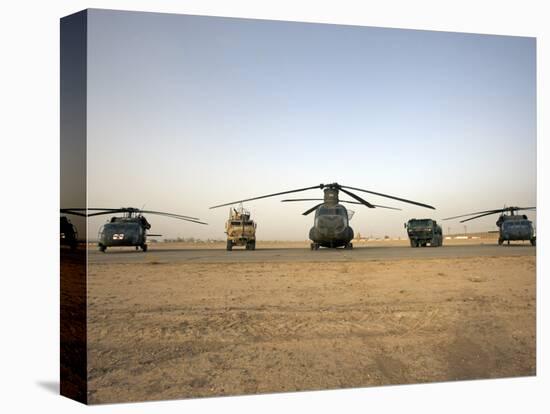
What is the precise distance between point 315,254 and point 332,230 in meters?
0.48

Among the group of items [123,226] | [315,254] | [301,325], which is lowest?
[301,325]

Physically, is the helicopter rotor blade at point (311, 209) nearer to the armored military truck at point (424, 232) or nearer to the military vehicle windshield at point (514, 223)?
Answer: the armored military truck at point (424, 232)

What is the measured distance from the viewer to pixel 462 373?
975 centimetres

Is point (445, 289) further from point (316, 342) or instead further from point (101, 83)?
point (101, 83)

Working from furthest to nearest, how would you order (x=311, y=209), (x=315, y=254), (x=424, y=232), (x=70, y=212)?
(x=315, y=254)
(x=424, y=232)
(x=311, y=209)
(x=70, y=212)

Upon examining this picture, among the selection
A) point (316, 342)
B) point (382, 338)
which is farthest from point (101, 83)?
point (382, 338)

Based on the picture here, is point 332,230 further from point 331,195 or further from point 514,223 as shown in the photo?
point 514,223

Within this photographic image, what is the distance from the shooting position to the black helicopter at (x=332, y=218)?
32.9 feet

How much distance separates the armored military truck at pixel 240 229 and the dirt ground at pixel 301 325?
381mm

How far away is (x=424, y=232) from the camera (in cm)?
1069

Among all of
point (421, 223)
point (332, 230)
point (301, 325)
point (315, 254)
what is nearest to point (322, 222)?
point (332, 230)

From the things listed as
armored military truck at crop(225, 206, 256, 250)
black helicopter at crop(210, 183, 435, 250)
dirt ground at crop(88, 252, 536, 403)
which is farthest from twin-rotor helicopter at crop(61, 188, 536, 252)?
dirt ground at crop(88, 252, 536, 403)

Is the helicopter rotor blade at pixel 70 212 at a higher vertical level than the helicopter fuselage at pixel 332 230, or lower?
higher

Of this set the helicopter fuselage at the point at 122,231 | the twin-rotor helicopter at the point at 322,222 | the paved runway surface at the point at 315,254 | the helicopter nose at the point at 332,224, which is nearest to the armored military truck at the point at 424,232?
the paved runway surface at the point at 315,254
